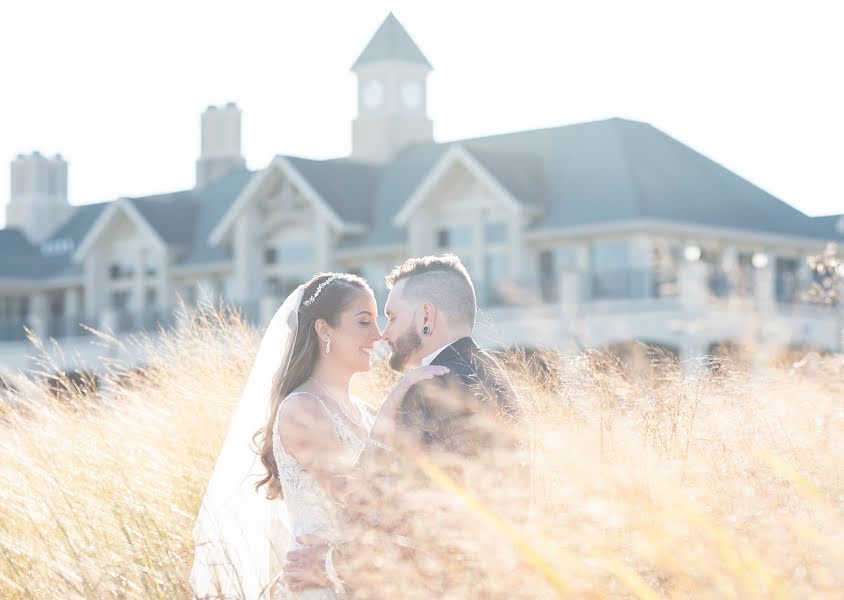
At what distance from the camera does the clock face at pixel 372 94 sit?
40469mm

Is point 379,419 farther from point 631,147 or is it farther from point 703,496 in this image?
point 631,147

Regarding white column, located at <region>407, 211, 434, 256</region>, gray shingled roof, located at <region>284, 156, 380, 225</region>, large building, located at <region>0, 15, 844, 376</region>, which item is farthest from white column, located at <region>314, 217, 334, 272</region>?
white column, located at <region>407, 211, 434, 256</region>

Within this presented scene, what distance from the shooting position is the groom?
4.56 m

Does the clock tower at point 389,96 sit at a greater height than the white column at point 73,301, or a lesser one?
greater

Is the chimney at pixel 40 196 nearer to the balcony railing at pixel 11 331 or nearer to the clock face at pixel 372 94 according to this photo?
the balcony railing at pixel 11 331

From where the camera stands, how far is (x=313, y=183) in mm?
35969

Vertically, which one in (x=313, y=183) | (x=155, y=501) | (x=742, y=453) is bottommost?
(x=155, y=501)

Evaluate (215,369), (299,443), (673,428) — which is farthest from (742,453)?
(215,369)

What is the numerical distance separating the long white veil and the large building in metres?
17.6

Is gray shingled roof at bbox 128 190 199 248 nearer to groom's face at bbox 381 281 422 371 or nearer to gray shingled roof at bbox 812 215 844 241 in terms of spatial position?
gray shingled roof at bbox 812 215 844 241

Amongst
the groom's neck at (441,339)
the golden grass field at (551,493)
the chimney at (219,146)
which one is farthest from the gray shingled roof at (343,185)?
the groom's neck at (441,339)

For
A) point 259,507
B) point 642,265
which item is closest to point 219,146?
point 642,265

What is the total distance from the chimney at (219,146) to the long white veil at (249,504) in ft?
133

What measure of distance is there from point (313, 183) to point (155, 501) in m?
29.7
